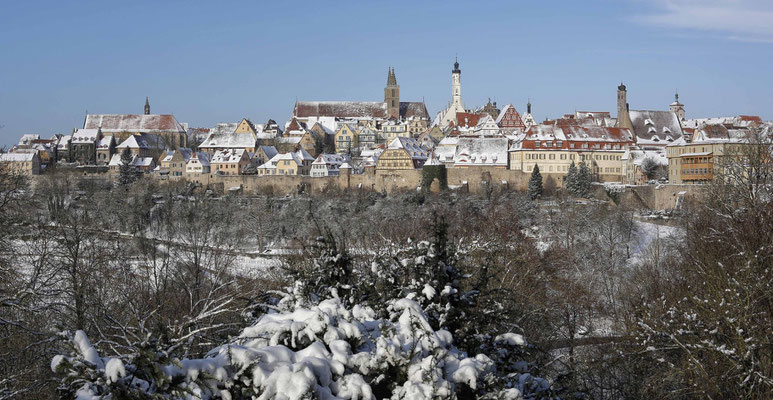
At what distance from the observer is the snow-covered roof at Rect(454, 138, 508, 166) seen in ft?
190

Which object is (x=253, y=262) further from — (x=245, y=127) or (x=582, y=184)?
(x=245, y=127)

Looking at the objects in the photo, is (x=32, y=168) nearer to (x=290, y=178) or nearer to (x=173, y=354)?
(x=290, y=178)

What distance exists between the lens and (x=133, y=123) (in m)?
80.4

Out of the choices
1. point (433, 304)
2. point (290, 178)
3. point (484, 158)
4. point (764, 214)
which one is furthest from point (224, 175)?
point (433, 304)

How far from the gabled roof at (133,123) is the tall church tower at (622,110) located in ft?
136

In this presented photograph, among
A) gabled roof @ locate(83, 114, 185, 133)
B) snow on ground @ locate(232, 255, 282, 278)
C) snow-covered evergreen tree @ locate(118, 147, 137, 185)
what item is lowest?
snow on ground @ locate(232, 255, 282, 278)

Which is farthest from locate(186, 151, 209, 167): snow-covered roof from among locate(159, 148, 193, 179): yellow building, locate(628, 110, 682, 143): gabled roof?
locate(628, 110, 682, 143): gabled roof

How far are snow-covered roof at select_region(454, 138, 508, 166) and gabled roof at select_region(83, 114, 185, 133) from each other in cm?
3359

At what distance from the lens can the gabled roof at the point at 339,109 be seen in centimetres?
8962

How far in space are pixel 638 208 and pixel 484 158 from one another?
1392 cm

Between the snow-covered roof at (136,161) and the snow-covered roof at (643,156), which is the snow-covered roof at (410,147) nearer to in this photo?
the snow-covered roof at (643,156)

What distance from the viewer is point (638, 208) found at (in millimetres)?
47094

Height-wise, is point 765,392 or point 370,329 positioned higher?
point 370,329

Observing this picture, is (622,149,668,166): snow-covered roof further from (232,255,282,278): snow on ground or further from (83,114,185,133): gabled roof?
(83,114,185,133): gabled roof
